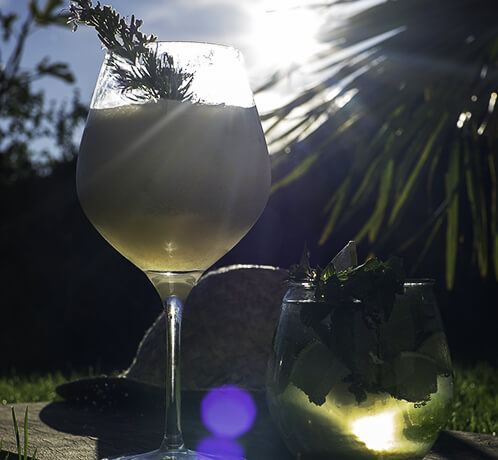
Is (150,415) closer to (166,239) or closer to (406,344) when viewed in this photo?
(166,239)

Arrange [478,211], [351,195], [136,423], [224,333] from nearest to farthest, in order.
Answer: [136,423], [224,333], [478,211], [351,195]

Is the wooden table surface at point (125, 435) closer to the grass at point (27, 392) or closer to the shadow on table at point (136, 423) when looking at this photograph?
the shadow on table at point (136, 423)

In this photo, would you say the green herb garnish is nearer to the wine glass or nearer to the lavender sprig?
the wine glass

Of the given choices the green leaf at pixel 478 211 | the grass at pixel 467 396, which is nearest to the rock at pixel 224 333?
the grass at pixel 467 396

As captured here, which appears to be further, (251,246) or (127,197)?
(251,246)

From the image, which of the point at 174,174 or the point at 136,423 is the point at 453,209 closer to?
the point at 136,423

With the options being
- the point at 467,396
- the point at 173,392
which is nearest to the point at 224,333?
the point at 173,392

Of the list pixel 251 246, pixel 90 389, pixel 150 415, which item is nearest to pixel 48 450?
pixel 150 415
